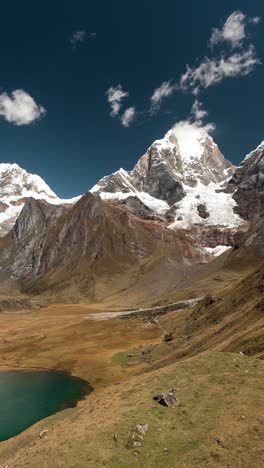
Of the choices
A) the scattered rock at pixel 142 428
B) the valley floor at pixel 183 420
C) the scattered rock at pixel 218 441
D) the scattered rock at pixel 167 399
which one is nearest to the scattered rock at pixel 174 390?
the valley floor at pixel 183 420

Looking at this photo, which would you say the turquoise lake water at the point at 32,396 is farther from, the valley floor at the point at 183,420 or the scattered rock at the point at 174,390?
the scattered rock at the point at 174,390

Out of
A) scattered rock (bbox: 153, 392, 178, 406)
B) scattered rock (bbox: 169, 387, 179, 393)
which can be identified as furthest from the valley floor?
scattered rock (bbox: 153, 392, 178, 406)

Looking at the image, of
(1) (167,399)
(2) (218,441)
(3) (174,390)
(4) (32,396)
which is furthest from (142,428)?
(4) (32,396)

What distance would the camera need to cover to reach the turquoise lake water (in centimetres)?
6425

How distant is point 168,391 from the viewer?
46.9 meters

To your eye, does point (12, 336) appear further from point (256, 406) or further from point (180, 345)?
point (256, 406)

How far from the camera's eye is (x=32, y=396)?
8019 centimetres

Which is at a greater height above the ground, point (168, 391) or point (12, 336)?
point (12, 336)

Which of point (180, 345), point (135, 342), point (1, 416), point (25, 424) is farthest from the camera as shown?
point (135, 342)

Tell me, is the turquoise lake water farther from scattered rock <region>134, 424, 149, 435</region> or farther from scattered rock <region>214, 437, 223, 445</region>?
scattered rock <region>214, 437, 223, 445</region>

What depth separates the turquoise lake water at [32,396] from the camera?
64250 mm

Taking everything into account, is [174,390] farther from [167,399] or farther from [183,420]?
[183,420]

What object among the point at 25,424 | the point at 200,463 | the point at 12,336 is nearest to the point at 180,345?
the point at 25,424

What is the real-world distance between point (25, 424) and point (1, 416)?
279 inches
